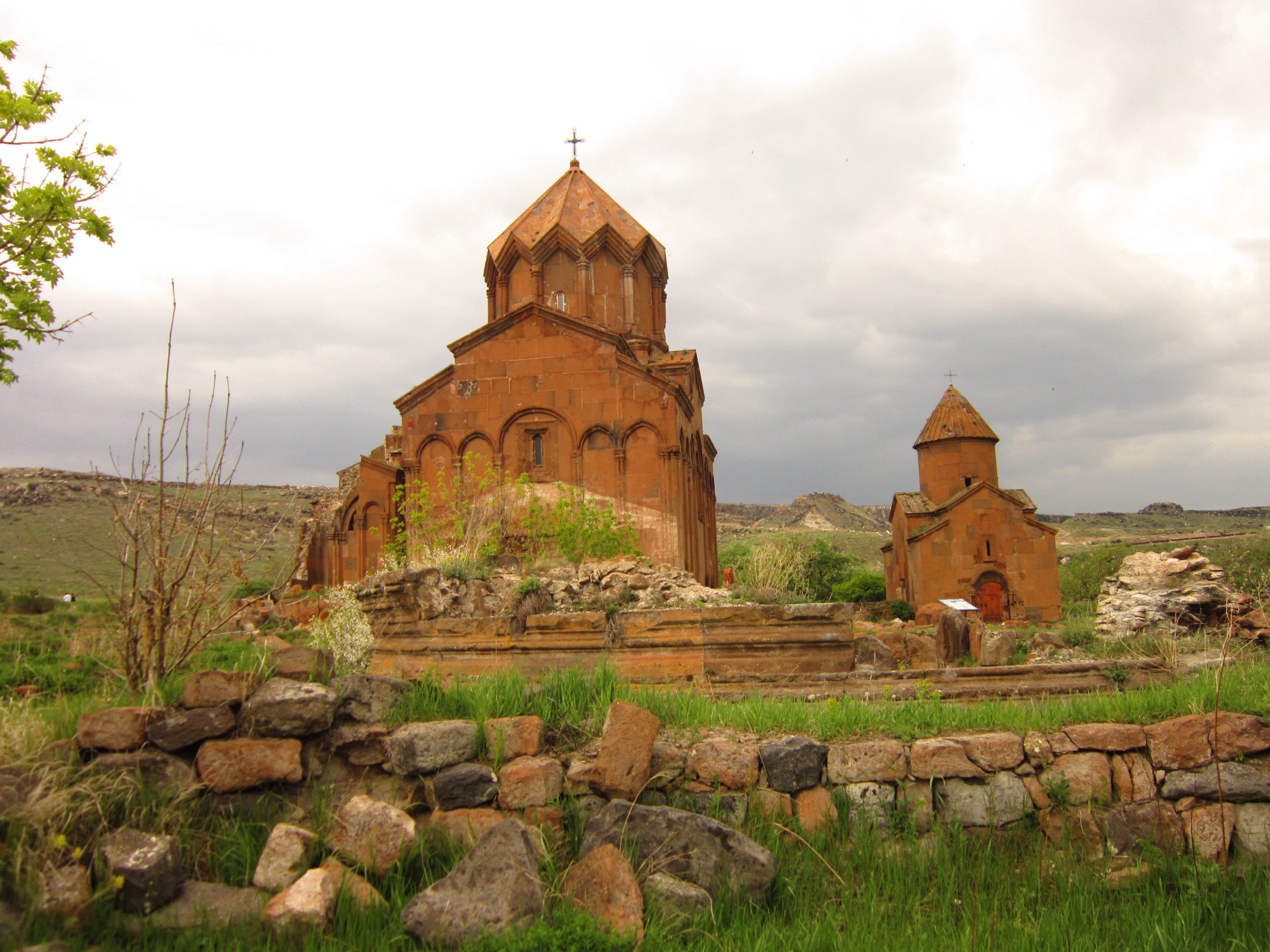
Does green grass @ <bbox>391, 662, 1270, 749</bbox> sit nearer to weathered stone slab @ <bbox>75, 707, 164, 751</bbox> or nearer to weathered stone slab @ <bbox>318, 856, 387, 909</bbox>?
weathered stone slab @ <bbox>318, 856, 387, 909</bbox>

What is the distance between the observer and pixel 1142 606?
977 centimetres

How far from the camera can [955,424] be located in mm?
25391

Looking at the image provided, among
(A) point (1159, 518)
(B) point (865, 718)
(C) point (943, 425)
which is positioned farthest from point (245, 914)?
(A) point (1159, 518)

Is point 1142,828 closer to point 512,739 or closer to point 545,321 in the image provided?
point 512,739

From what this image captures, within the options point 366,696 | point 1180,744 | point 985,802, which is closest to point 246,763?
point 366,696

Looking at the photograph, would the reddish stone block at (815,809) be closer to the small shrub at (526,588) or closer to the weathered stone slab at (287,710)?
the weathered stone slab at (287,710)

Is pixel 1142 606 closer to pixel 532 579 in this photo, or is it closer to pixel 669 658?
pixel 669 658

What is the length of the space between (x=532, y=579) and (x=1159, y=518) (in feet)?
236

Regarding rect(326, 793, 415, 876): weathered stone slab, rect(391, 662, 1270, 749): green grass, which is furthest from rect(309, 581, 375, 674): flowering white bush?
rect(326, 793, 415, 876): weathered stone slab

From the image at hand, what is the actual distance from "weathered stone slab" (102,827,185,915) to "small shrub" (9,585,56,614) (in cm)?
1738

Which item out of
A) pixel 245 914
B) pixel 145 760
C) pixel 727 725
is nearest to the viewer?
pixel 245 914

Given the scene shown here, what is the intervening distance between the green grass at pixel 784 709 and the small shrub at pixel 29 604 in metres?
17.1

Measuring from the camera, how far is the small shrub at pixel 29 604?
17844 mm

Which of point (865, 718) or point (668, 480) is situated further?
point (668, 480)
